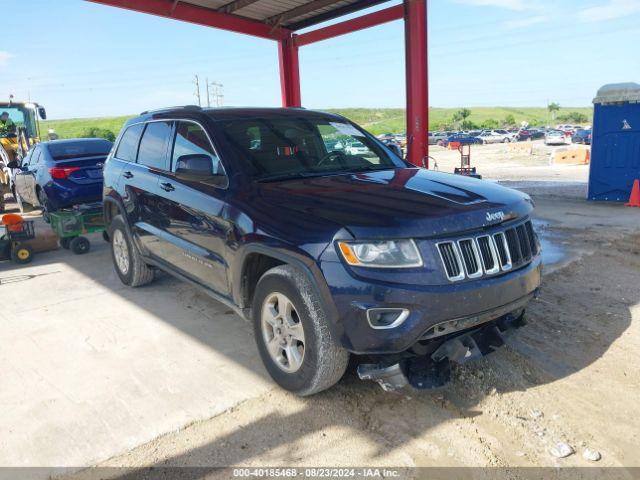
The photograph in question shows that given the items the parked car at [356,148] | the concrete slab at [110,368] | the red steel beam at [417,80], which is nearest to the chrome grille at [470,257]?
the concrete slab at [110,368]

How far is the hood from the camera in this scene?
275 centimetres

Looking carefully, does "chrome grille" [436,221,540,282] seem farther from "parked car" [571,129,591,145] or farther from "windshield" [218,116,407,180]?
"parked car" [571,129,591,145]

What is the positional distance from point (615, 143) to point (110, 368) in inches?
438

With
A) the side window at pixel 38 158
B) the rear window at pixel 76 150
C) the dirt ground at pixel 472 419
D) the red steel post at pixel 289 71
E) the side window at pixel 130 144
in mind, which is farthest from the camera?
the red steel post at pixel 289 71

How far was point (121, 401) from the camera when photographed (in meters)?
3.32

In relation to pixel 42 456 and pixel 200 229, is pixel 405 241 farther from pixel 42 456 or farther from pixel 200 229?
pixel 42 456

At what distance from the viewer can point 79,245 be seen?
7617 mm

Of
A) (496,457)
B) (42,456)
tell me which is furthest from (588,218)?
(42,456)

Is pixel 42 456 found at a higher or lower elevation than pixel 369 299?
lower

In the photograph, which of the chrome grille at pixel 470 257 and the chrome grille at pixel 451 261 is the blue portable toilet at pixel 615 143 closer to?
the chrome grille at pixel 470 257

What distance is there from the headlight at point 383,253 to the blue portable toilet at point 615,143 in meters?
10.2

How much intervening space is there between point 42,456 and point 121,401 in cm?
59

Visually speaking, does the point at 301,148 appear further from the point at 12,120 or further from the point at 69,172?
the point at 12,120

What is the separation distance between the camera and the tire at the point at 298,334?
9.43 feet
